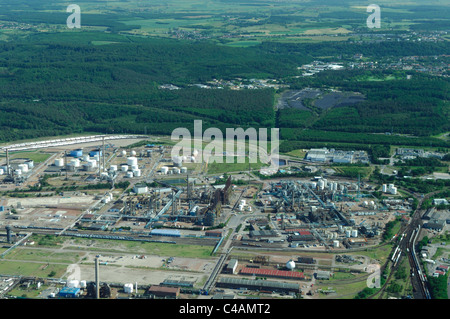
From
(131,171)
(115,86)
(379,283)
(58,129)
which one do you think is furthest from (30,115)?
(379,283)

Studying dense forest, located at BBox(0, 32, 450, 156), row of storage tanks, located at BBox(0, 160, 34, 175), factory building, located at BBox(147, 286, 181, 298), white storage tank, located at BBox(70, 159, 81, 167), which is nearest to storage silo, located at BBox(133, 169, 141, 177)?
white storage tank, located at BBox(70, 159, 81, 167)

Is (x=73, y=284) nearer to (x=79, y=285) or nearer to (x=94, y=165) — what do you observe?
(x=79, y=285)

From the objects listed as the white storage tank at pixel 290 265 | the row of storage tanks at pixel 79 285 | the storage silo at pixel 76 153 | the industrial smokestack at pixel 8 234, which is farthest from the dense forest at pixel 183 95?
the row of storage tanks at pixel 79 285

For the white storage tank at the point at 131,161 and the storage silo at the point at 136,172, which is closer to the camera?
the storage silo at the point at 136,172

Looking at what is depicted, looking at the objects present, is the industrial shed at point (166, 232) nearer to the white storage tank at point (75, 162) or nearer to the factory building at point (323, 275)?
the factory building at point (323, 275)

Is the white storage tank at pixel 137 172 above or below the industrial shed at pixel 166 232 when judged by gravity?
above

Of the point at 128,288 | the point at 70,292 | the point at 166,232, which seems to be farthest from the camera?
the point at 166,232

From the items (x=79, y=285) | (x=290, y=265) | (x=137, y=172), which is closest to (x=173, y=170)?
(x=137, y=172)

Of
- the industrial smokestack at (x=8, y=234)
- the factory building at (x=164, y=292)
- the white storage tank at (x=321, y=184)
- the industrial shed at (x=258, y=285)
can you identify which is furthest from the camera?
the white storage tank at (x=321, y=184)

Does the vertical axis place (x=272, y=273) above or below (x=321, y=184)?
below
